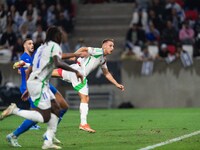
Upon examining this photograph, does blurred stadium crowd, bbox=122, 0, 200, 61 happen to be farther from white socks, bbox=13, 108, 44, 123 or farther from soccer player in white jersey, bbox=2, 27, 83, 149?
white socks, bbox=13, 108, 44, 123

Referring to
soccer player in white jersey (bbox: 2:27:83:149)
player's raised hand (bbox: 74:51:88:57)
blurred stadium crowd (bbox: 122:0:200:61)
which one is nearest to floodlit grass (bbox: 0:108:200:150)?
soccer player in white jersey (bbox: 2:27:83:149)

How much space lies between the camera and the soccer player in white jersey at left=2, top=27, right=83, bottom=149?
42.6 feet

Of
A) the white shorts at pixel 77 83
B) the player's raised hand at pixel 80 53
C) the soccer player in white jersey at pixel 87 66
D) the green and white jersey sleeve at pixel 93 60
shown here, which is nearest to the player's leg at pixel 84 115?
the soccer player in white jersey at pixel 87 66

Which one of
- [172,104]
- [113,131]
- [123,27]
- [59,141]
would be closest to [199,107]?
[172,104]

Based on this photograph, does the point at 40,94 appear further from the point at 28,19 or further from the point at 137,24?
the point at 28,19

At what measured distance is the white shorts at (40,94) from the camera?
13.0 m

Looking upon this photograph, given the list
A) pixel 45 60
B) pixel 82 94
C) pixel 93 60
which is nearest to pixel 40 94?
pixel 45 60

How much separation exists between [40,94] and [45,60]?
1.86 ft

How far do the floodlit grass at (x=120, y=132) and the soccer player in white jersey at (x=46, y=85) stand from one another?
57 centimetres

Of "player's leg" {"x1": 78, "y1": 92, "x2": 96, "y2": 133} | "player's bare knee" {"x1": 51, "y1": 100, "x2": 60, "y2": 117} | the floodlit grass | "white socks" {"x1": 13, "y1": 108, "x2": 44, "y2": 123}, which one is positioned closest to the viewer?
"white socks" {"x1": 13, "y1": 108, "x2": 44, "y2": 123}

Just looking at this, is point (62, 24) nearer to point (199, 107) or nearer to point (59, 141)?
point (199, 107)

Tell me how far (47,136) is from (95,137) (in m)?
2.65

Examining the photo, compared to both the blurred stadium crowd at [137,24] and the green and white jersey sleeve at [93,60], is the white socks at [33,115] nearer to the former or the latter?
the green and white jersey sleeve at [93,60]

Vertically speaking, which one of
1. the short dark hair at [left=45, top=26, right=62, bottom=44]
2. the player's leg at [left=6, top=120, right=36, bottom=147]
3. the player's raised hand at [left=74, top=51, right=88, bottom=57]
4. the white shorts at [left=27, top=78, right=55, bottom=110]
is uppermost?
the short dark hair at [left=45, top=26, right=62, bottom=44]
